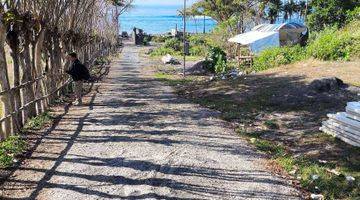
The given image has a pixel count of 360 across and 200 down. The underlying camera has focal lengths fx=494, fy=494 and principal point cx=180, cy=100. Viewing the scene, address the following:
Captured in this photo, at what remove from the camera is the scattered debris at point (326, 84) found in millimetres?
14992

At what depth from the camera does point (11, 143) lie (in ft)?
32.8

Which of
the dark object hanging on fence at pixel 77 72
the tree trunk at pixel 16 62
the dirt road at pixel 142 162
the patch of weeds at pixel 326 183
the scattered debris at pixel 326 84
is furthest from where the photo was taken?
the dark object hanging on fence at pixel 77 72

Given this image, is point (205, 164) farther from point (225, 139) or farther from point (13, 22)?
point (13, 22)

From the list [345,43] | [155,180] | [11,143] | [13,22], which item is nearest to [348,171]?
[155,180]

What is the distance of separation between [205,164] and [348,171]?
250 cm

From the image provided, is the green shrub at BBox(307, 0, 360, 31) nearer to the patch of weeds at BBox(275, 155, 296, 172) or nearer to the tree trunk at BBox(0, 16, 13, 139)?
the patch of weeds at BBox(275, 155, 296, 172)

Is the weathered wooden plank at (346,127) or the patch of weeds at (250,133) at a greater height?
the weathered wooden plank at (346,127)

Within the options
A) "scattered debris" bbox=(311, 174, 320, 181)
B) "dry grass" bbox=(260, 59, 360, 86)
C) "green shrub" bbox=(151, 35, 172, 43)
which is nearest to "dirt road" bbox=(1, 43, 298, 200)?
"scattered debris" bbox=(311, 174, 320, 181)

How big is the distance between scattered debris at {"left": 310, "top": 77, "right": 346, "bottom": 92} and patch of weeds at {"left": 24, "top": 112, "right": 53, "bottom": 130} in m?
7.90

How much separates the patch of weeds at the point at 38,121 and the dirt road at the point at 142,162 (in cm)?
40

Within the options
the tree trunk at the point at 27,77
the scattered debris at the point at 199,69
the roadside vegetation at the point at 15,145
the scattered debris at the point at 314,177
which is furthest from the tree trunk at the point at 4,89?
the scattered debris at the point at 199,69

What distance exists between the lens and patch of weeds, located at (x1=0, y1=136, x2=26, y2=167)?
8.86 metres

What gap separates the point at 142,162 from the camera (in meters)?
8.89

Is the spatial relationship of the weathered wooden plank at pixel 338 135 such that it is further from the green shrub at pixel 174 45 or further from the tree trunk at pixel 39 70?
the green shrub at pixel 174 45
